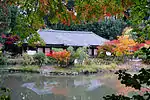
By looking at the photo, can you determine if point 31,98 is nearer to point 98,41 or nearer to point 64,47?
point 64,47

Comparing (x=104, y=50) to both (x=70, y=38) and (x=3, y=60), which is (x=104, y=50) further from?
(x=3, y=60)

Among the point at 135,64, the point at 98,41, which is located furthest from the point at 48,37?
the point at 135,64

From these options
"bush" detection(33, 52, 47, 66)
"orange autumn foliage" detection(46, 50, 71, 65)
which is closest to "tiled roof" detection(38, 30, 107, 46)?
"bush" detection(33, 52, 47, 66)

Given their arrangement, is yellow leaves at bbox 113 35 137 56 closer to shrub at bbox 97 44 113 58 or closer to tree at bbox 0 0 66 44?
shrub at bbox 97 44 113 58

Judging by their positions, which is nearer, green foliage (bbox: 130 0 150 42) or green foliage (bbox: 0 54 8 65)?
green foliage (bbox: 130 0 150 42)

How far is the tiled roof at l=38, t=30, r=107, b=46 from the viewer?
19.5 metres

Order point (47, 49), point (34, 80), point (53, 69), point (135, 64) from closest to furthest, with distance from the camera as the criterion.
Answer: point (34, 80) < point (53, 69) < point (135, 64) < point (47, 49)

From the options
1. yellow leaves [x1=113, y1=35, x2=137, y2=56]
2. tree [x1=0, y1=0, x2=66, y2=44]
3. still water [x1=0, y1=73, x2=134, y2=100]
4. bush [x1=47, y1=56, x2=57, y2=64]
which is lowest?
still water [x1=0, y1=73, x2=134, y2=100]

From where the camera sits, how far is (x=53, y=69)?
14.8m

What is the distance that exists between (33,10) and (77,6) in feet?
2.55

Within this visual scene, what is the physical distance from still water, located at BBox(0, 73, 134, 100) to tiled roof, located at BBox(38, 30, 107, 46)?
626 cm

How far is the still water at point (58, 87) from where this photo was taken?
8.59 meters

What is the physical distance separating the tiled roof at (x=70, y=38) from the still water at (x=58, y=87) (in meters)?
6.26

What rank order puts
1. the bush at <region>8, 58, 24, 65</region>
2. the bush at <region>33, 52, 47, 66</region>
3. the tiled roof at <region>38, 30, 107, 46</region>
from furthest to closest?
1. the tiled roof at <region>38, 30, 107, 46</region>
2. the bush at <region>8, 58, 24, 65</region>
3. the bush at <region>33, 52, 47, 66</region>
